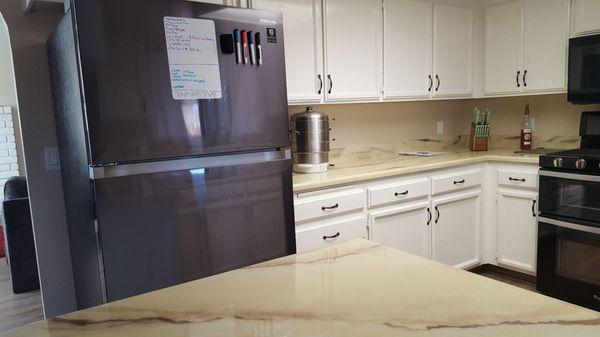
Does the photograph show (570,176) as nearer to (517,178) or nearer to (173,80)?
(517,178)

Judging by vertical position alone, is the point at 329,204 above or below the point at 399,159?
below

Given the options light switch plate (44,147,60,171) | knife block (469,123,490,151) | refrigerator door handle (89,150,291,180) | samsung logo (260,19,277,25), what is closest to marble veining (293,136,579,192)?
knife block (469,123,490,151)

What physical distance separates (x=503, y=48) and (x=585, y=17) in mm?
581

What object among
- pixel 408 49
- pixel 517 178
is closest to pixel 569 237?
pixel 517 178

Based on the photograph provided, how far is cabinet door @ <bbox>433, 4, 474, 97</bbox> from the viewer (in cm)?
323

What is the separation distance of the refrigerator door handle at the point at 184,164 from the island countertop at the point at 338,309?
82 cm

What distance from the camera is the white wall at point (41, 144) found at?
212 centimetres

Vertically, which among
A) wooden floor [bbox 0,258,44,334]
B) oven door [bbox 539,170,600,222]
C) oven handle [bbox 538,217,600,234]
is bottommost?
wooden floor [bbox 0,258,44,334]

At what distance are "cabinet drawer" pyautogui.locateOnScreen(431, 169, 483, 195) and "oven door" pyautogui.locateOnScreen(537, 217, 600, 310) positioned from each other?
505 mm

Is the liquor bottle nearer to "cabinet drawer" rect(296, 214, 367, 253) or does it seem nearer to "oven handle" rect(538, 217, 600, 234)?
"oven handle" rect(538, 217, 600, 234)

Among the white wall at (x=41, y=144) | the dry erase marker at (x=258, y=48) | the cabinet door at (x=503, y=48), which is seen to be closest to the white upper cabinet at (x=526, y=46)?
the cabinet door at (x=503, y=48)

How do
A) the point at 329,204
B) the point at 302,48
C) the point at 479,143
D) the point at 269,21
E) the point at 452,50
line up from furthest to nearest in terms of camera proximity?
the point at 479,143
the point at 452,50
the point at 302,48
the point at 329,204
the point at 269,21

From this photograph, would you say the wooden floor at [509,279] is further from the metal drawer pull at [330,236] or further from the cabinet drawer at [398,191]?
the metal drawer pull at [330,236]

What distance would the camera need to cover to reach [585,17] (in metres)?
2.87
